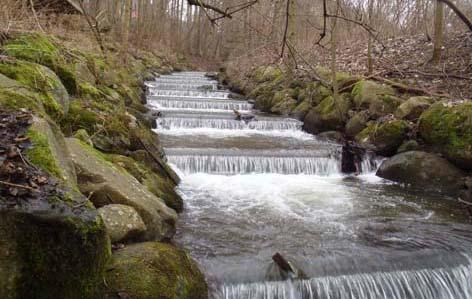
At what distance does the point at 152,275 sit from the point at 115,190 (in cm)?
147

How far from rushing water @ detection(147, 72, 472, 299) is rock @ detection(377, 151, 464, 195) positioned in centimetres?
30

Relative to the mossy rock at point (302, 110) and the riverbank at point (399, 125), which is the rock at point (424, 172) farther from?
the mossy rock at point (302, 110)

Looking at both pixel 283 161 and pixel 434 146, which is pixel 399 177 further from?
pixel 283 161

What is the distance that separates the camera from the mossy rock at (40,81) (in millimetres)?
5379

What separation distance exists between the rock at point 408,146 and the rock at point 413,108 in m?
0.75

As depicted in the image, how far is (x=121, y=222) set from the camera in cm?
433

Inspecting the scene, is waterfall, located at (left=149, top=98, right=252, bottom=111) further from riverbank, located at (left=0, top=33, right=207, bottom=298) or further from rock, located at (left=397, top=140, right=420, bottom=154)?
riverbank, located at (left=0, top=33, right=207, bottom=298)

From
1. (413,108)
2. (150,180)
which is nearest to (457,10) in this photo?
(150,180)

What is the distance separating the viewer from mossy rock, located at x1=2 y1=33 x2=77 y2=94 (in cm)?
613

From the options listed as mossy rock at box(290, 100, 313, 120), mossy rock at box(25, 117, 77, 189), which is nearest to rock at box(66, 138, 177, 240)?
mossy rock at box(25, 117, 77, 189)

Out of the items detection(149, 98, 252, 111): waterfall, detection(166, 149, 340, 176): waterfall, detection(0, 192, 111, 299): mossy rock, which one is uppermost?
detection(149, 98, 252, 111): waterfall

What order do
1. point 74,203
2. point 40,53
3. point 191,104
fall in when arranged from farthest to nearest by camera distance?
point 191,104 → point 40,53 → point 74,203

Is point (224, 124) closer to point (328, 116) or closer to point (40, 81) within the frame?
point (328, 116)

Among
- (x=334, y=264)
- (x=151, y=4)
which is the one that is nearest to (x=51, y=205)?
(x=334, y=264)
